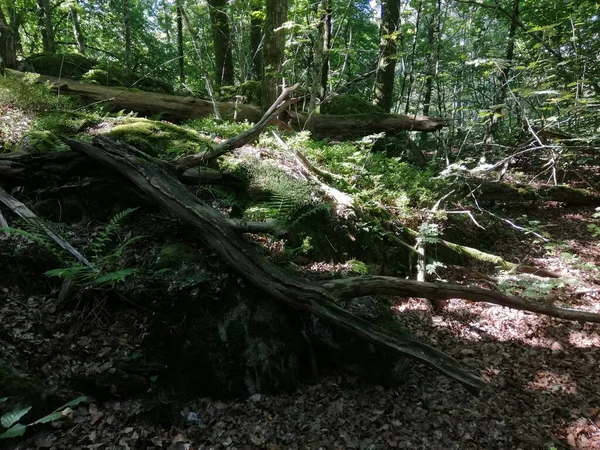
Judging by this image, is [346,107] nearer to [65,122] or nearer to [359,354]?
[65,122]

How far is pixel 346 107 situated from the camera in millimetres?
11156

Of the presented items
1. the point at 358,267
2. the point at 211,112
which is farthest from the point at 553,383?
the point at 211,112

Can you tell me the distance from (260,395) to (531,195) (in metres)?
8.24

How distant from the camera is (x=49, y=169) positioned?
4520 millimetres

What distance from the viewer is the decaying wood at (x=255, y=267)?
141 inches

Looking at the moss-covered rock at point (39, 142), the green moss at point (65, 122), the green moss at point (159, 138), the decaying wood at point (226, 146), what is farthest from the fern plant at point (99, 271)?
the green moss at point (65, 122)

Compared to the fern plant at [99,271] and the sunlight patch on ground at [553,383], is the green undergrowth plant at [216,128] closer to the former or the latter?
the fern plant at [99,271]

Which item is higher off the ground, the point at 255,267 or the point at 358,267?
A: the point at 255,267

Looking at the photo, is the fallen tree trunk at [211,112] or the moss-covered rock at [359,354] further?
the fallen tree trunk at [211,112]

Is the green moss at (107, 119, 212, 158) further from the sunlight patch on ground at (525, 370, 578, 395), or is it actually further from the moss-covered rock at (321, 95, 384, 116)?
the moss-covered rock at (321, 95, 384, 116)

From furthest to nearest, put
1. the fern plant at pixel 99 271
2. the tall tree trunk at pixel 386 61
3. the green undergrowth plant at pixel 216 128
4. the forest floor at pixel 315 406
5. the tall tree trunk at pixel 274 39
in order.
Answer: the tall tree trunk at pixel 386 61 → the tall tree trunk at pixel 274 39 → the green undergrowth plant at pixel 216 128 → the fern plant at pixel 99 271 → the forest floor at pixel 315 406

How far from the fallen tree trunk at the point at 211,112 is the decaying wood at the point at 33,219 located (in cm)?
442

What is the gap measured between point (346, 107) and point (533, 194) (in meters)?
5.87

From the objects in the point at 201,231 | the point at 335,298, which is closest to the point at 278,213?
the point at 201,231
